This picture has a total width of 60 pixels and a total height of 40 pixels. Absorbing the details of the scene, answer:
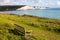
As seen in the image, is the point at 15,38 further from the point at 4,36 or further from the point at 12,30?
the point at 12,30

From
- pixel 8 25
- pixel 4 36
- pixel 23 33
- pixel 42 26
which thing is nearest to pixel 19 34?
pixel 23 33

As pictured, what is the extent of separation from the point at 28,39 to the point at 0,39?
7.07ft

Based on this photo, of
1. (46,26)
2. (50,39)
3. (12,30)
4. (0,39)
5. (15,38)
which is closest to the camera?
(0,39)

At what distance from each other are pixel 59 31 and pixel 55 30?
0.60 meters

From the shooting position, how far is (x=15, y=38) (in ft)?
57.2

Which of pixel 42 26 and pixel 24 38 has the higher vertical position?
pixel 24 38

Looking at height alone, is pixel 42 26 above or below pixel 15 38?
below

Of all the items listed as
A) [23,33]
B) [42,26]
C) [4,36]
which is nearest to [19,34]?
[23,33]

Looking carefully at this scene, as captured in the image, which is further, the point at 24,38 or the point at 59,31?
the point at 59,31

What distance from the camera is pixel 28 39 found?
16.4m

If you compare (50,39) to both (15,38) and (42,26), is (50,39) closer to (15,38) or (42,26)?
(15,38)

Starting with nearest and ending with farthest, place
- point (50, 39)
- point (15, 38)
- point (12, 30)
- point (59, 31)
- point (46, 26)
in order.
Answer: point (15, 38) < point (50, 39) < point (12, 30) < point (59, 31) < point (46, 26)

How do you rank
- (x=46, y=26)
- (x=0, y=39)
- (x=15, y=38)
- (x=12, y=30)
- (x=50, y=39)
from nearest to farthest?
(x=0, y=39), (x=15, y=38), (x=50, y=39), (x=12, y=30), (x=46, y=26)

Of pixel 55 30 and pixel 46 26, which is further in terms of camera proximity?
pixel 46 26
